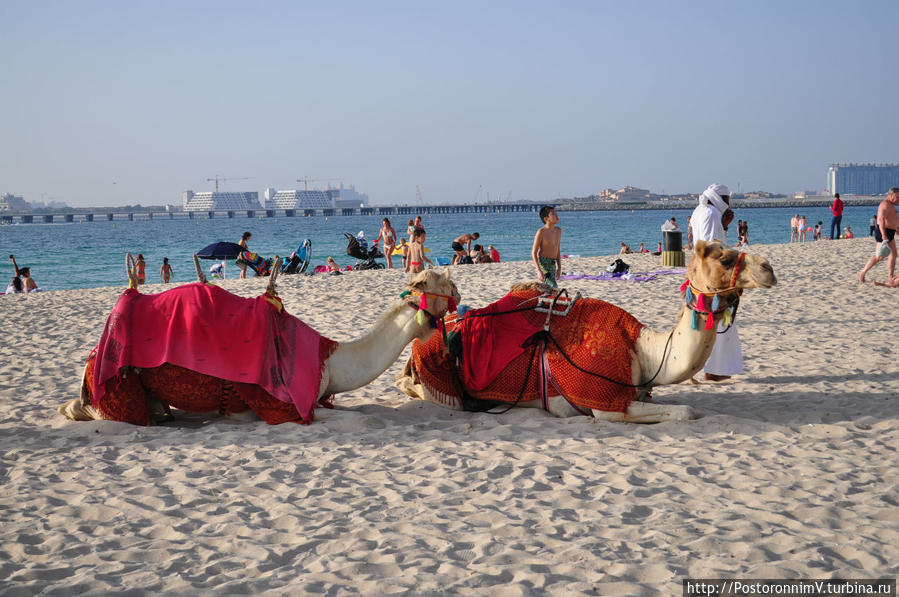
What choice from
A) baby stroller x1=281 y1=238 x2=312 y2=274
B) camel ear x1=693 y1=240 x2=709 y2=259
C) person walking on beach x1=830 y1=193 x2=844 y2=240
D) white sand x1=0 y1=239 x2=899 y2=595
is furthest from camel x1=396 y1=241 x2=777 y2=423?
person walking on beach x1=830 y1=193 x2=844 y2=240

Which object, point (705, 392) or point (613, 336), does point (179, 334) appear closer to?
point (613, 336)

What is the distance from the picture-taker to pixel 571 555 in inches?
154

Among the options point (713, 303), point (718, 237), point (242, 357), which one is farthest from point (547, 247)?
point (242, 357)

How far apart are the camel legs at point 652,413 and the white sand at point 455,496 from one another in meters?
0.08

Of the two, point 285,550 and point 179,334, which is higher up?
point 179,334

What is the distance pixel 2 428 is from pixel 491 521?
412 cm

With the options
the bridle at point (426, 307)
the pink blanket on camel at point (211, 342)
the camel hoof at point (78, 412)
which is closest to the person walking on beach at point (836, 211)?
the bridle at point (426, 307)

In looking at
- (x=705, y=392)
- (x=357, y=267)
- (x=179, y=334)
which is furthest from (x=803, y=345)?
(x=357, y=267)

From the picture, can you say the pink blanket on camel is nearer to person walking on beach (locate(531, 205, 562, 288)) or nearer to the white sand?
the white sand

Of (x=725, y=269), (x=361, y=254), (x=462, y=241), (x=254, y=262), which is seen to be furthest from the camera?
(x=462, y=241)

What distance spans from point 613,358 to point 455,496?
1.90 m

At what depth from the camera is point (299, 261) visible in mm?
21844

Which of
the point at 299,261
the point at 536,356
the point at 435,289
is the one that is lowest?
the point at 299,261

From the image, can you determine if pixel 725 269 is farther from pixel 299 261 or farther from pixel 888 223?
pixel 299 261
